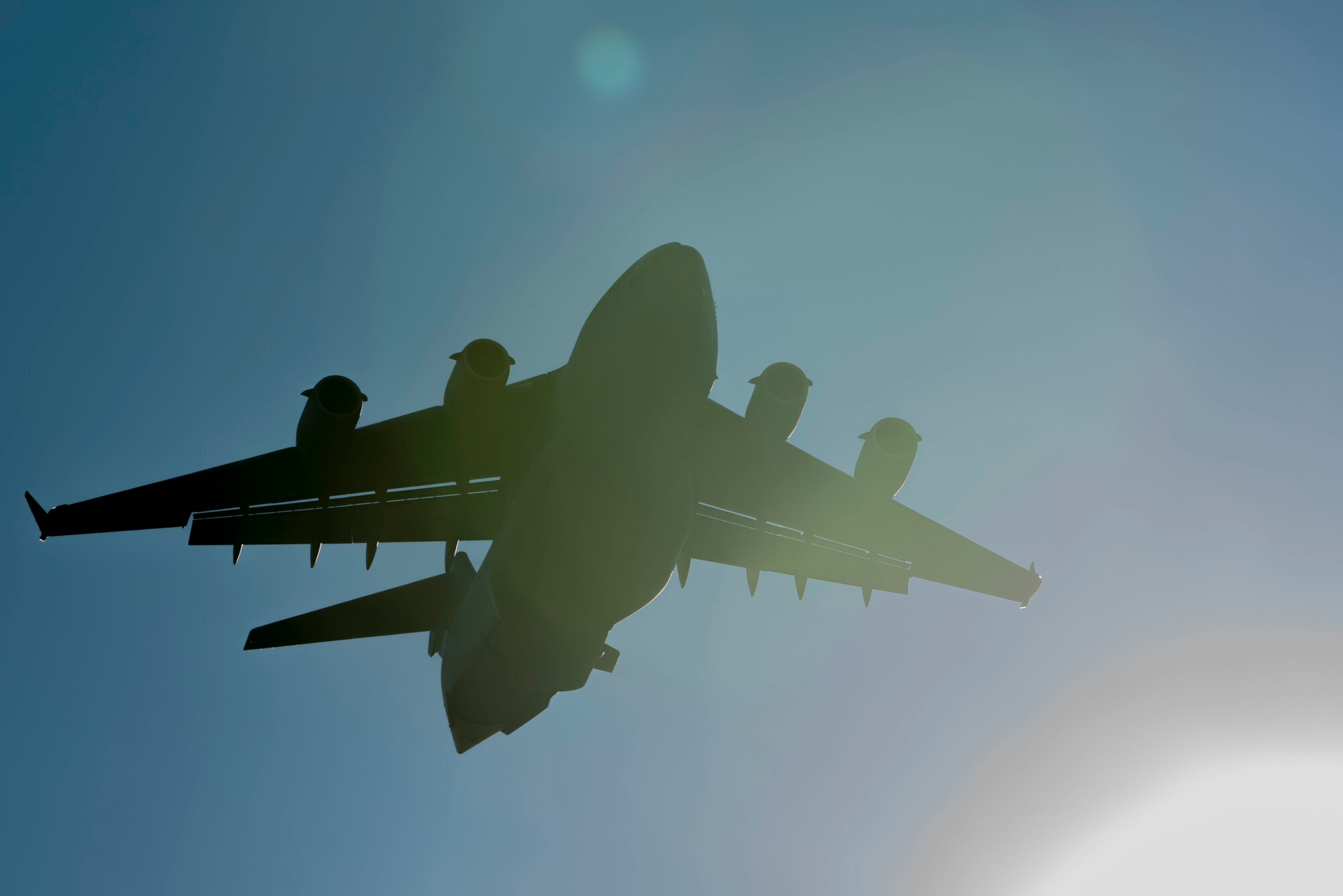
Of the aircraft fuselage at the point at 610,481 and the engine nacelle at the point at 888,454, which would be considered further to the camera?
the engine nacelle at the point at 888,454

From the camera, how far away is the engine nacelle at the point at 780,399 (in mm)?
10930

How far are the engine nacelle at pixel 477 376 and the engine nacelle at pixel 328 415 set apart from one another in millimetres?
1210

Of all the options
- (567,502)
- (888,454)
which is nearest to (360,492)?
(567,502)

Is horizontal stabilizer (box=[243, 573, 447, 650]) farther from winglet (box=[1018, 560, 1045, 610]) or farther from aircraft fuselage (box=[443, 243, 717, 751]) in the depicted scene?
winglet (box=[1018, 560, 1045, 610])

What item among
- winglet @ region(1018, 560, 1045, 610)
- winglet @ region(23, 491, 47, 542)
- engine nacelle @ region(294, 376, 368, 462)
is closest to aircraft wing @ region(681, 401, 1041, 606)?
winglet @ region(1018, 560, 1045, 610)

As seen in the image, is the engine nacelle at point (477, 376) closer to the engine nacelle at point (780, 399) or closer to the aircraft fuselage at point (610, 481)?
the aircraft fuselage at point (610, 481)

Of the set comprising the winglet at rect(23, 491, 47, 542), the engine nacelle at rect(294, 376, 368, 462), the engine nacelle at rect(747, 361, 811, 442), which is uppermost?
the engine nacelle at rect(747, 361, 811, 442)

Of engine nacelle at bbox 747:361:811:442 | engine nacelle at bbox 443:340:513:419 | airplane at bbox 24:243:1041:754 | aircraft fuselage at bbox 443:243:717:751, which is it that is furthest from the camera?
engine nacelle at bbox 747:361:811:442

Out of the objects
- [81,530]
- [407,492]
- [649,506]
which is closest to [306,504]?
[407,492]

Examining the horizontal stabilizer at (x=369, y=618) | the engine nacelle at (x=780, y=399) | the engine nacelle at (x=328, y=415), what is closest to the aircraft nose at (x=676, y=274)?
the engine nacelle at (x=780, y=399)

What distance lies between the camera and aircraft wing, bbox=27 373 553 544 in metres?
11.5

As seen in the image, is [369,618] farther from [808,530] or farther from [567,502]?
[808,530]

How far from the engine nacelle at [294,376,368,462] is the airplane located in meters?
0.02

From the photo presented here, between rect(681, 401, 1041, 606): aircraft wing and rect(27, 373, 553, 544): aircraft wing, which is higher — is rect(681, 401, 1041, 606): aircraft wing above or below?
above
